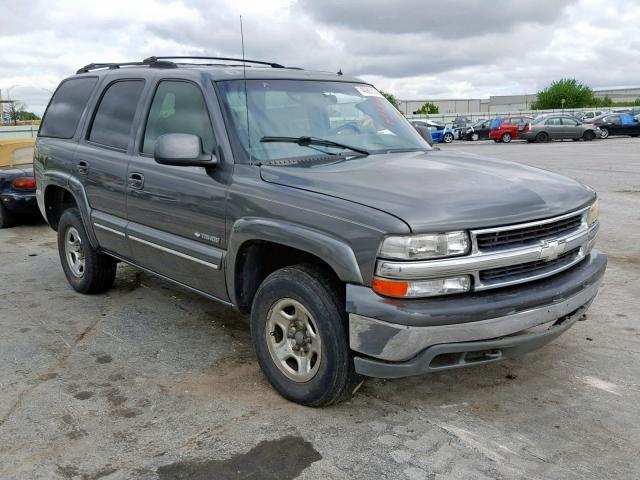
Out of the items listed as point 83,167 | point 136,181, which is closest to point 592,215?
point 136,181

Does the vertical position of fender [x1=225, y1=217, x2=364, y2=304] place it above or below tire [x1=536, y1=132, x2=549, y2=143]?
above

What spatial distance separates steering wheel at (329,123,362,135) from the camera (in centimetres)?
423

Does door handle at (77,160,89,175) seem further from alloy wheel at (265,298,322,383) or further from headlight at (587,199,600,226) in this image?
headlight at (587,199,600,226)

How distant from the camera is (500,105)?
358 ft

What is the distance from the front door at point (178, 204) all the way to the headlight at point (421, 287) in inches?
49.2

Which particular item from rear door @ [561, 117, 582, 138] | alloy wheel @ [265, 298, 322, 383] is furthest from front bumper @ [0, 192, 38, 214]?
rear door @ [561, 117, 582, 138]

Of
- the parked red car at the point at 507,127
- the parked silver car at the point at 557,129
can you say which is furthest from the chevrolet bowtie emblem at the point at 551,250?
the parked red car at the point at 507,127

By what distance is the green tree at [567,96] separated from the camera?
9569cm

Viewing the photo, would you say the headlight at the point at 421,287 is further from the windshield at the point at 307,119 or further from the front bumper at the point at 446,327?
the windshield at the point at 307,119

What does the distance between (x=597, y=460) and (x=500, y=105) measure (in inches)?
4435

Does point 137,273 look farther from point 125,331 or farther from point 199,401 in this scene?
point 199,401

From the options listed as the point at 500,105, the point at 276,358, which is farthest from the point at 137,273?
the point at 500,105

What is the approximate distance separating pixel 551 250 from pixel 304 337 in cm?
138

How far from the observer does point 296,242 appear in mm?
3330
